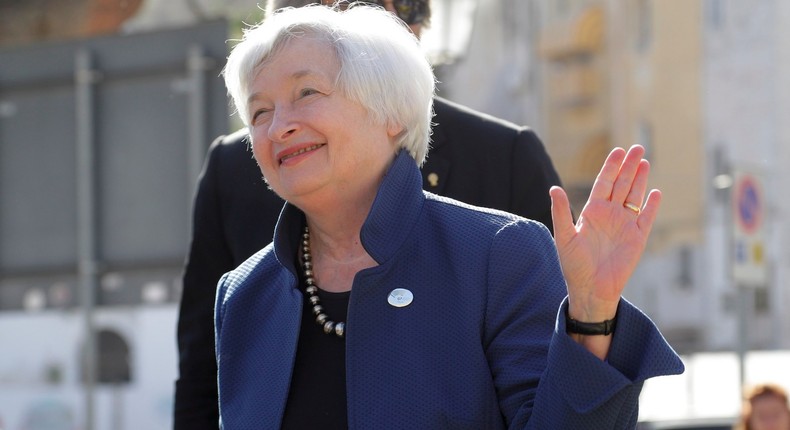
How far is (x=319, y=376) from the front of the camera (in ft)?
9.14

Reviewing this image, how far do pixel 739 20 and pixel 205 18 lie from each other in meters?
27.5

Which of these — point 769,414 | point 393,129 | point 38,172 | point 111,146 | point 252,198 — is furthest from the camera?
point 38,172

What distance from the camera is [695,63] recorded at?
35.5 meters

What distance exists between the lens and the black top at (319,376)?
2.74 metres

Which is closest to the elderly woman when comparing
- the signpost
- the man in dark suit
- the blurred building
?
the man in dark suit

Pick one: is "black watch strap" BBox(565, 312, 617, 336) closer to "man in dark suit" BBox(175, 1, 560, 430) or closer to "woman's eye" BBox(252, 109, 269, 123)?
"woman's eye" BBox(252, 109, 269, 123)

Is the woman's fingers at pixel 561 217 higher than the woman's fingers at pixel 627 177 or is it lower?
lower

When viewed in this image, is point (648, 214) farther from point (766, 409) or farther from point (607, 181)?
point (766, 409)

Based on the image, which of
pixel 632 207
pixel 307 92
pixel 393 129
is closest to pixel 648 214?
pixel 632 207

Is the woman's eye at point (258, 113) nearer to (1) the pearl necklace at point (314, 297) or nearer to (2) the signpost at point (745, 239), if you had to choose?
(1) the pearl necklace at point (314, 297)

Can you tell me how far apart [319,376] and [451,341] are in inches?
10.4

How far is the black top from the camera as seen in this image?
2.74 meters

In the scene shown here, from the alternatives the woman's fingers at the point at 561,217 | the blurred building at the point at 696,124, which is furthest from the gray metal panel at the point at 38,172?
the blurred building at the point at 696,124

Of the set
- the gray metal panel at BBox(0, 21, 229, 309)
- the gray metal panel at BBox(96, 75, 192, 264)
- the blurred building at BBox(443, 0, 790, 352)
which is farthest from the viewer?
the blurred building at BBox(443, 0, 790, 352)
